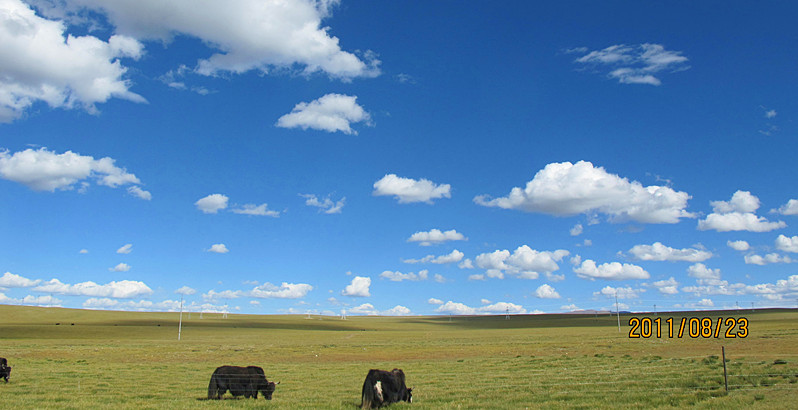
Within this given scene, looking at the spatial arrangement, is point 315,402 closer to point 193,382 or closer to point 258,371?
point 258,371

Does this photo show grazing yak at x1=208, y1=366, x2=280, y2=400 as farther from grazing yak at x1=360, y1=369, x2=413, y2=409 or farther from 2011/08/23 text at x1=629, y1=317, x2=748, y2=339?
2011/08/23 text at x1=629, y1=317, x2=748, y2=339

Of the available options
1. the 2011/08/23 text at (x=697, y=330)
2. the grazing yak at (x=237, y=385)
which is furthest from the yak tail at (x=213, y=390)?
the 2011/08/23 text at (x=697, y=330)

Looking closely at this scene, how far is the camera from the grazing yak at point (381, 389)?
18.1 meters

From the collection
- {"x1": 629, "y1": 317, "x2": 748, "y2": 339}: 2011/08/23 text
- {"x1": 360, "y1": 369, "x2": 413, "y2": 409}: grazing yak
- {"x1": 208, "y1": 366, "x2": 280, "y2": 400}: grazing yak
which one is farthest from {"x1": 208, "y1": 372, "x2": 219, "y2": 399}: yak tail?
{"x1": 629, "y1": 317, "x2": 748, "y2": 339}: 2011/08/23 text

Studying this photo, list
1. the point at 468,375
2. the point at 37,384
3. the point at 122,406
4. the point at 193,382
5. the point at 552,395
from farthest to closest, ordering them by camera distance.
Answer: the point at 468,375, the point at 193,382, the point at 37,384, the point at 552,395, the point at 122,406

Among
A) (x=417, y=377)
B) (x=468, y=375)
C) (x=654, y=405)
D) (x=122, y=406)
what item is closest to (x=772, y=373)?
(x=654, y=405)

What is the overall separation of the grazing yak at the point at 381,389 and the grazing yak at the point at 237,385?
17.2 feet

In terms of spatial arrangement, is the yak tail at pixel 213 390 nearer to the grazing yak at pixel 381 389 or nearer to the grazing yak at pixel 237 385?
the grazing yak at pixel 237 385

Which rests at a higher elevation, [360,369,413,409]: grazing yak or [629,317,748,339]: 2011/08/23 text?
[360,369,413,409]: grazing yak

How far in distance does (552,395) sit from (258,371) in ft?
39.2

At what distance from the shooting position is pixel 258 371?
22422 millimetres

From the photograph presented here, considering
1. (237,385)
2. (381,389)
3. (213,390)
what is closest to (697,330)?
(381,389)

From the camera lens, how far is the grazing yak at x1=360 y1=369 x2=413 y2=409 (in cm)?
1812

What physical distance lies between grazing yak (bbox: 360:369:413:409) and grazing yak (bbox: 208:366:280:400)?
17.2 feet
